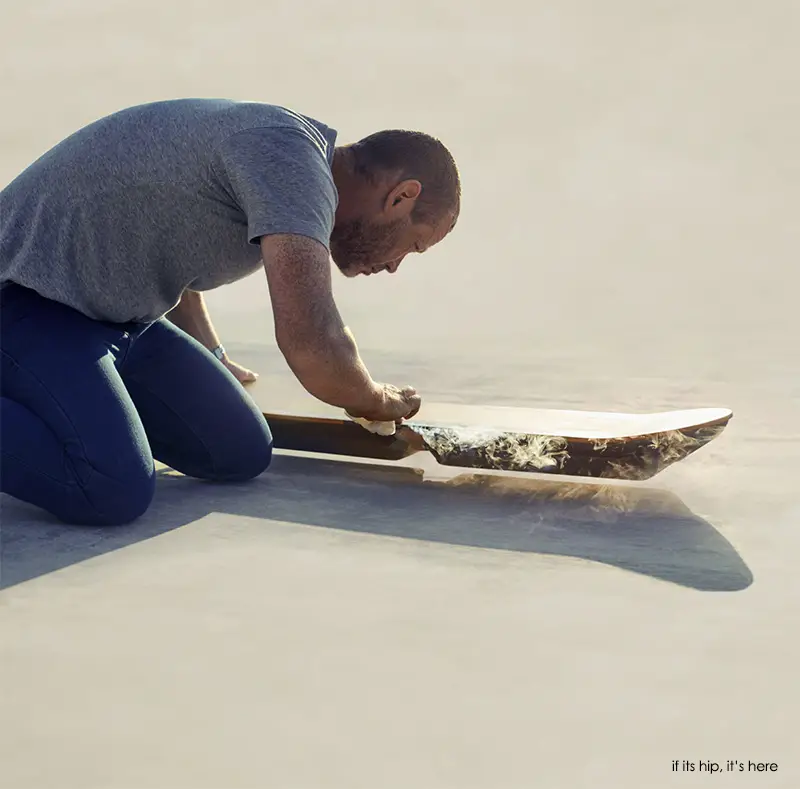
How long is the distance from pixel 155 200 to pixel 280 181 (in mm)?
301

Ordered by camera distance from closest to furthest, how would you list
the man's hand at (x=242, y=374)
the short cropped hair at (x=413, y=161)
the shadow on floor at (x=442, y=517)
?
1. the shadow on floor at (x=442, y=517)
2. the short cropped hair at (x=413, y=161)
3. the man's hand at (x=242, y=374)

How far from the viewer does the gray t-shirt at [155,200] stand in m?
1.95

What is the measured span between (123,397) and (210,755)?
3.28ft

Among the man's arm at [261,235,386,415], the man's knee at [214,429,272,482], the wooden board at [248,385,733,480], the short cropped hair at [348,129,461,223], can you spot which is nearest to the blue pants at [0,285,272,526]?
the man's knee at [214,429,272,482]

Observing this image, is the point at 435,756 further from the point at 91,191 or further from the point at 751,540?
the point at 91,191

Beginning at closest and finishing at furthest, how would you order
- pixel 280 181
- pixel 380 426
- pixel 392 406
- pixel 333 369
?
pixel 280 181
pixel 333 369
pixel 392 406
pixel 380 426

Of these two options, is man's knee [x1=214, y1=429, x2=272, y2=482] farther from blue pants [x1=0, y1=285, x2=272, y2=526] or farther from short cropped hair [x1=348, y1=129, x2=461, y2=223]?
short cropped hair [x1=348, y1=129, x2=461, y2=223]

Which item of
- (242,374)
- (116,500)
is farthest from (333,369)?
(242,374)

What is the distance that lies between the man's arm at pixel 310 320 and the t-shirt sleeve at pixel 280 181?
1.1 inches

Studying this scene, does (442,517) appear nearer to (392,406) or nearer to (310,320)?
(392,406)

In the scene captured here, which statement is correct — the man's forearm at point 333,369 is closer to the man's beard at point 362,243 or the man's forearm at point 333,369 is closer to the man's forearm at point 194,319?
the man's beard at point 362,243

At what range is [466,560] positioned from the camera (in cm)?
201

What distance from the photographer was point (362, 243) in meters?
2.21

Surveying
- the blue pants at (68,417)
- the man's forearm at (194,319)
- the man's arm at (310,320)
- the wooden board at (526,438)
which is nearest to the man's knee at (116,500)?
the blue pants at (68,417)
